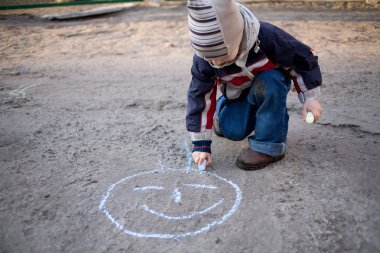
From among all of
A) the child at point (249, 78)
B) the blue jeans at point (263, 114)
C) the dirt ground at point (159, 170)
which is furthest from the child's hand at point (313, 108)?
the dirt ground at point (159, 170)

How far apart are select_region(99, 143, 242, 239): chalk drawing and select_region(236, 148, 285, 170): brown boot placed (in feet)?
0.48

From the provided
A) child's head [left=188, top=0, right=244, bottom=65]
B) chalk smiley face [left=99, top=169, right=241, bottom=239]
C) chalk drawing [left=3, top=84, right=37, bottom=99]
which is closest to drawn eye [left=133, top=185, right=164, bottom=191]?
chalk smiley face [left=99, top=169, right=241, bottom=239]

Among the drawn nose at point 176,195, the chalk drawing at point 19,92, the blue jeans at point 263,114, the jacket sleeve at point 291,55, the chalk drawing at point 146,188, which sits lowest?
the drawn nose at point 176,195

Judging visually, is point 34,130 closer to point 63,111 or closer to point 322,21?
point 63,111

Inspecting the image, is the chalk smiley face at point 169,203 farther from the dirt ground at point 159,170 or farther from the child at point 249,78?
the child at point 249,78

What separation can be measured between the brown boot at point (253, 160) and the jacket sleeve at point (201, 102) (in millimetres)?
184

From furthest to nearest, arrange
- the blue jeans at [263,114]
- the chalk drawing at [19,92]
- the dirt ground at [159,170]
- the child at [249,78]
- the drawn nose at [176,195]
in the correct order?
1. the chalk drawing at [19,92]
2. the blue jeans at [263,114]
3. the drawn nose at [176,195]
4. the child at [249,78]
5. the dirt ground at [159,170]

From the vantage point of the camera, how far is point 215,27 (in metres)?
1.50

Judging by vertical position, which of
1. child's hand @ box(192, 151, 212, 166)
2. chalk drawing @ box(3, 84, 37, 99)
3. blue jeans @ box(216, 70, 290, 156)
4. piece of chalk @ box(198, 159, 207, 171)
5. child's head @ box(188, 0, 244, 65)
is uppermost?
child's head @ box(188, 0, 244, 65)

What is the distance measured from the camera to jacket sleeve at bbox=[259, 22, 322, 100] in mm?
1713

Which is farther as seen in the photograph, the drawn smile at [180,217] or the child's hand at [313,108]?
the child's hand at [313,108]

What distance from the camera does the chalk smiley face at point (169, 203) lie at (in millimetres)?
1507

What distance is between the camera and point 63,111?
2619 millimetres

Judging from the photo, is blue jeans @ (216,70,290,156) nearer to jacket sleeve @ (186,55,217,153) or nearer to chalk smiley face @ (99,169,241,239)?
jacket sleeve @ (186,55,217,153)
